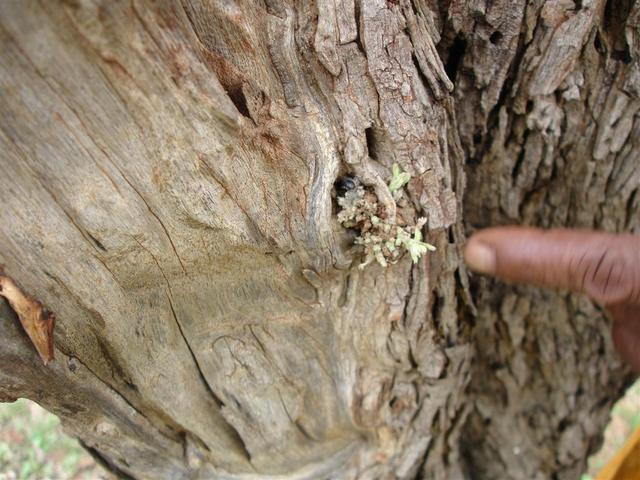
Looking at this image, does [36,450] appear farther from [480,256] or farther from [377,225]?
[480,256]

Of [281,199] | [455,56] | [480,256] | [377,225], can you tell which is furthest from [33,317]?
[455,56]

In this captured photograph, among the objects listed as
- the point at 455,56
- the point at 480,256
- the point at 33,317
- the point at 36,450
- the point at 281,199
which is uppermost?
the point at 455,56

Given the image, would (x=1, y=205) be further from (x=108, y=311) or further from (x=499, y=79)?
(x=499, y=79)

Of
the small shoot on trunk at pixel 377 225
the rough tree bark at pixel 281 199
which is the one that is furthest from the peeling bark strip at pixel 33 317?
the small shoot on trunk at pixel 377 225

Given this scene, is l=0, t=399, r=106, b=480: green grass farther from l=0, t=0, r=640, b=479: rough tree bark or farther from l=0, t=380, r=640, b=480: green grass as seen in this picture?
l=0, t=0, r=640, b=479: rough tree bark

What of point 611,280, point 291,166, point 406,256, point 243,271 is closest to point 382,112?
point 291,166

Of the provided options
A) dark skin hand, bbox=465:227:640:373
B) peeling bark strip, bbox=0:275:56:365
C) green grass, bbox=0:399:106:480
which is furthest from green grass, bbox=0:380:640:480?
dark skin hand, bbox=465:227:640:373

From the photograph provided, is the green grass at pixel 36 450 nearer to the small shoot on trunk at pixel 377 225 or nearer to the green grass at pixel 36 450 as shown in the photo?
the green grass at pixel 36 450
